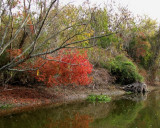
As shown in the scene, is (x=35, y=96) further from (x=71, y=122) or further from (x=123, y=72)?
(x=123, y=72)

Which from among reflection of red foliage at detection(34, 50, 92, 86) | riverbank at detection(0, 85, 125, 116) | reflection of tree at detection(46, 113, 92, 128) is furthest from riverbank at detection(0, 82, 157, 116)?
reflection of tree at detection(46, 113, 92, 128)

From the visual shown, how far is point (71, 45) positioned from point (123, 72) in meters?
8.43

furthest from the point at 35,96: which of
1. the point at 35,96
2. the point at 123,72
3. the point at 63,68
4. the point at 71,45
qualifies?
the point at 123,72

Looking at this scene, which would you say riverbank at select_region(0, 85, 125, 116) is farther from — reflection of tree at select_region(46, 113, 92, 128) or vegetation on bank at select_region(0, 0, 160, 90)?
reflection of tree at select_region(46, 113, 92, 128)

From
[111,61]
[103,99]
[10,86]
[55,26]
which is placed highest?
[55,26]

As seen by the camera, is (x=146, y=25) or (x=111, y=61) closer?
(x=111, y=61)

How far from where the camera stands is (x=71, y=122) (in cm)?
758

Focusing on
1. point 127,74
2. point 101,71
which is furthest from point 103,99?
point 127,74

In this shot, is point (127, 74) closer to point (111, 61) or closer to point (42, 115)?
point (111, 61)

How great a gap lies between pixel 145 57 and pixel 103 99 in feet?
56.9

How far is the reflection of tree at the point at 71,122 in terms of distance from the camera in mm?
7093

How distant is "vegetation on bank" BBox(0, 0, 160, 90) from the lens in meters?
7.90

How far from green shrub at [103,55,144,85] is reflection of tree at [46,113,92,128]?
12.7m

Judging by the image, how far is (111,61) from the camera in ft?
68.8
